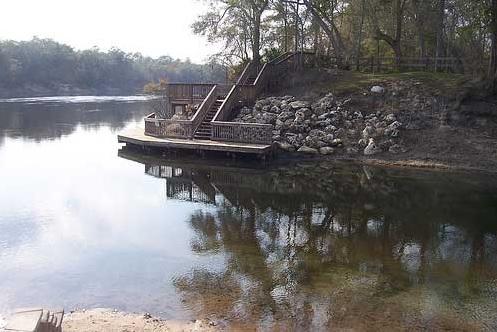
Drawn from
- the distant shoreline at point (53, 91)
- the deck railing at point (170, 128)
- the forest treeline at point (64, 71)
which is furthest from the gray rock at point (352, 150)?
the distant shoreline at point (53, 91)

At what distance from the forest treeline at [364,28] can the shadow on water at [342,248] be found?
11870mm

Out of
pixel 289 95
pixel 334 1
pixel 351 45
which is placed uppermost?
pixel 334 1

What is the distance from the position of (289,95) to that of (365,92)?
4242 millimetres

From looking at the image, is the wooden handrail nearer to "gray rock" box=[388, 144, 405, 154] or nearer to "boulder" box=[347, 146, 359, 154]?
"boulder" box=[347, 146, 359, 154]

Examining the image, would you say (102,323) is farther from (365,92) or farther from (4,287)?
(365,92)

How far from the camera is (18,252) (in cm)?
1138

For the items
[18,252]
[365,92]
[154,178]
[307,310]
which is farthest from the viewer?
[365,92]

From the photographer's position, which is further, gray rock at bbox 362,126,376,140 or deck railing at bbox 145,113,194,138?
deck railing at bbox 145,113,194,138

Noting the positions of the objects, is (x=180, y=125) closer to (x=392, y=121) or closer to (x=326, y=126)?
(x=326, y=126)

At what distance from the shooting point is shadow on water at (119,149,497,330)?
8812 mm

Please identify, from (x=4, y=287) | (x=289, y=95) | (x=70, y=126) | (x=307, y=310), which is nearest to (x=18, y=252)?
(x=4, y=287)

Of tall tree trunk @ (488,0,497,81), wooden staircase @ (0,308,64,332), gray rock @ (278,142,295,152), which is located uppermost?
tall tree trunk @ (488,0,497,81)

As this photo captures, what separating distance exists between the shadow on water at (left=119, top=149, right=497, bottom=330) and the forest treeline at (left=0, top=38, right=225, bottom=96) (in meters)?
70.4

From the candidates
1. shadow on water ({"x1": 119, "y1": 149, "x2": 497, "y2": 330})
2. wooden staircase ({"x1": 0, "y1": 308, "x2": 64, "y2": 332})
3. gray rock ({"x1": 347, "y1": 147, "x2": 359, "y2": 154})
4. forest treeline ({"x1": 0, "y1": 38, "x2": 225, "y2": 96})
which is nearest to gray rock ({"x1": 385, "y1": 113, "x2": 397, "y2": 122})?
gray rock ({"x1": 347, "y1": 147, "x2": 359, "y2": 154})
